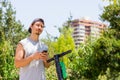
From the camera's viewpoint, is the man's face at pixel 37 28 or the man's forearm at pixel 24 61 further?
the man's face at pixel 37 28

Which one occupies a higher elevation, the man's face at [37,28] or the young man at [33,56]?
the man's face at [37,28]

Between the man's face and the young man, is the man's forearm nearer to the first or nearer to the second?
the young man

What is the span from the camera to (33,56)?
2.55 m

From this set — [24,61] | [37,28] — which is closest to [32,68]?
[24,61]

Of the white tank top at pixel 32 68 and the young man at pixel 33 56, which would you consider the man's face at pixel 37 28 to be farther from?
the white tank top at pixel 32 68

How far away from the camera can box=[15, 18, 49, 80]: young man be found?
2.57 m

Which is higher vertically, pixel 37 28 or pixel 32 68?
pixel 37 28

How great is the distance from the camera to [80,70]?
1455 centimetres

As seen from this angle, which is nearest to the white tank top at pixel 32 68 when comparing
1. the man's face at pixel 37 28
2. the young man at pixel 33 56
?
the young man at pixel 33 56

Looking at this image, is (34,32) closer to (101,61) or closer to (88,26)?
(101,61)

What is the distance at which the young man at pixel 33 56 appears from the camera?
2.57 meters

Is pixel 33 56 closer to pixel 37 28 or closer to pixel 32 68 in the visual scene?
pixel 32 68

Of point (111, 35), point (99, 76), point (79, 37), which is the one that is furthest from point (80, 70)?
point (79, 37)

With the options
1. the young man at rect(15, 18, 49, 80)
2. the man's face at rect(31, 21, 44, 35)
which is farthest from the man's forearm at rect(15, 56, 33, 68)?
the man's face at rect(31, 21, 44, 35)
